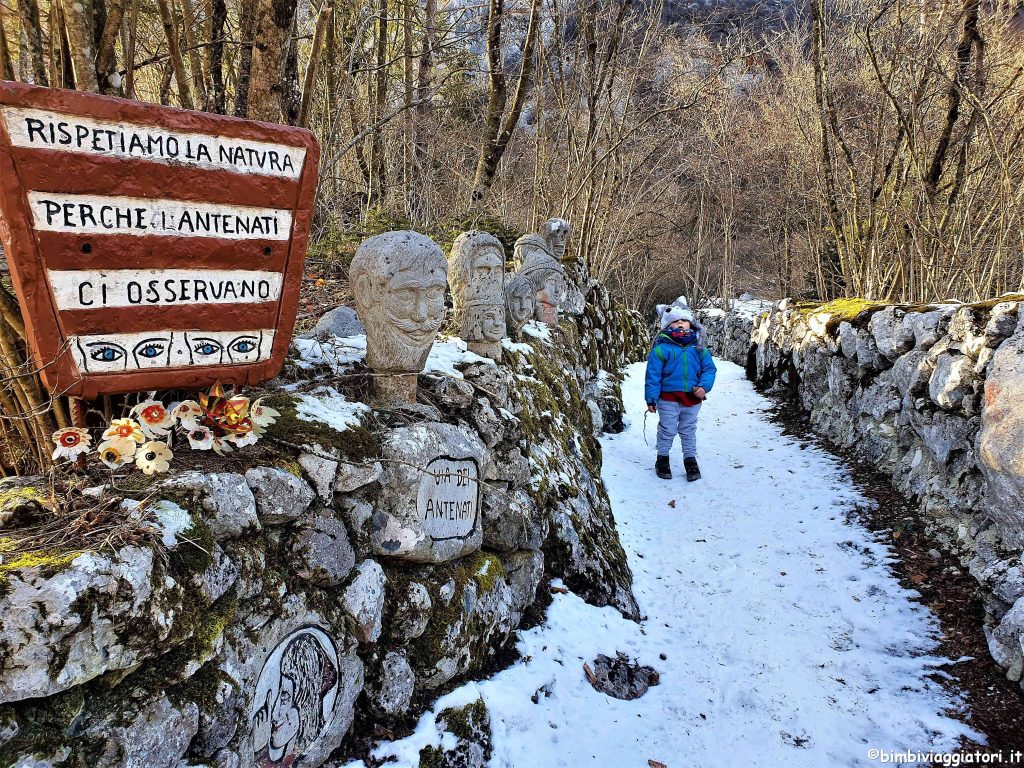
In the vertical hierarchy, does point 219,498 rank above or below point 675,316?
below

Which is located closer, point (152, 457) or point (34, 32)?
point (152, 457)

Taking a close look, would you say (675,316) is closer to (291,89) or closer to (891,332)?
(891,332)

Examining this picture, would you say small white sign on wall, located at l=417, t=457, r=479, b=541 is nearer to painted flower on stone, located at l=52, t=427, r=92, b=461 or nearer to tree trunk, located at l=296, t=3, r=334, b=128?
painted flower on stone, located at l=52, t=427, r=92, b=461

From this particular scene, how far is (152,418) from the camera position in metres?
2.13

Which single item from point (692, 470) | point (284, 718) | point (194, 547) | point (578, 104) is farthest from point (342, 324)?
point (578, 104)

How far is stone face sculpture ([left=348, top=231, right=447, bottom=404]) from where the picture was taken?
2895 millimetres

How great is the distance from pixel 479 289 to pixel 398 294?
1.65 metres

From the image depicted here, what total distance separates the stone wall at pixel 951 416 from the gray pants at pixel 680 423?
1.90 metres

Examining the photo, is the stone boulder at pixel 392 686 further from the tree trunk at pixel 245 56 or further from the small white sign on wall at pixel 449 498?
the tree trunk at pixel 245 56

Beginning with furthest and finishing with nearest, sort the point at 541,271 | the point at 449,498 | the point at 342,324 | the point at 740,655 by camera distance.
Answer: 1. the point at 541,271
2. the point at 342,324
3. the point at 740,655
4. the point at 449,498

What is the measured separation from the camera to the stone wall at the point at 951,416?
371 cm

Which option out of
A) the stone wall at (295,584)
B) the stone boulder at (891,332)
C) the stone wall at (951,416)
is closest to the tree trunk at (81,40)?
the stone wall at (295,584)

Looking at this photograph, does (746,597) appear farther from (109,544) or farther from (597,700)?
(109,544)

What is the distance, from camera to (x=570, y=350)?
8133 mm
